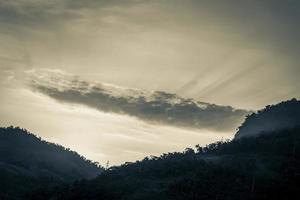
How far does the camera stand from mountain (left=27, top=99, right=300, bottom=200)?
4304 inches

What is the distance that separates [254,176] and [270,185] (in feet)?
25.1

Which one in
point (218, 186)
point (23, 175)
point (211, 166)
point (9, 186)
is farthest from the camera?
point (23, 175)

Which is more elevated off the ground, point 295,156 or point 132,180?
point 295,156

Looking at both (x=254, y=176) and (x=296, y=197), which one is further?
(x=254, y=176)

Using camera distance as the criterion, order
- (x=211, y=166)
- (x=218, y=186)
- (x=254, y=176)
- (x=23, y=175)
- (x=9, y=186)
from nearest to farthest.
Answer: (x=218, y=186), (x=254, y=176), (x=211, y=166), (x=9, y=186), (x=23, y=175)

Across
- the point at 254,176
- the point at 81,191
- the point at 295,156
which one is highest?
the point at 295,156

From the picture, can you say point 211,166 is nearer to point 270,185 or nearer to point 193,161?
point 193,161

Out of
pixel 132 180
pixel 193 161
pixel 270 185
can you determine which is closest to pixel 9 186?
pixel 132 180

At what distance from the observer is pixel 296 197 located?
350 feet

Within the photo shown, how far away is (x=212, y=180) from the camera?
391 feet

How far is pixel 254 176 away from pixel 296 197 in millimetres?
19977

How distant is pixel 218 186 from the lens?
114m

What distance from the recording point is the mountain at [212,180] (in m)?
109

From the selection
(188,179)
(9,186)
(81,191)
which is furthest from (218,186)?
(9,186)
